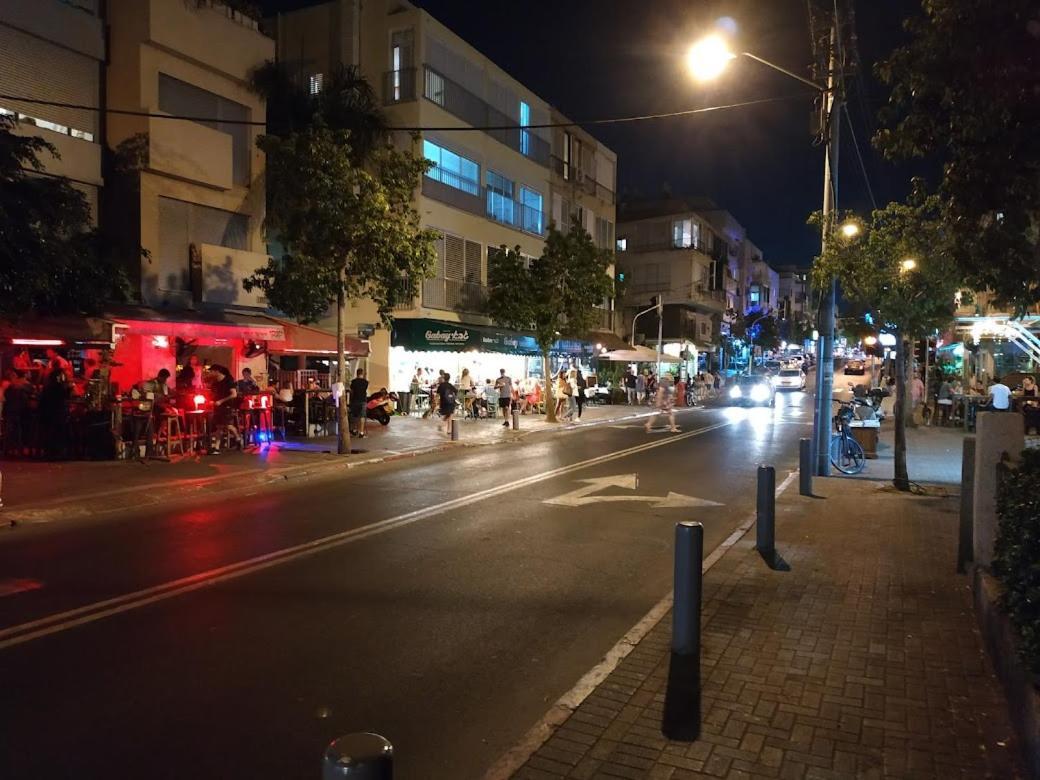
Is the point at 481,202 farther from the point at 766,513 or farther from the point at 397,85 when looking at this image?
the point at 766,513

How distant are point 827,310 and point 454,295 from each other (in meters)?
17.8

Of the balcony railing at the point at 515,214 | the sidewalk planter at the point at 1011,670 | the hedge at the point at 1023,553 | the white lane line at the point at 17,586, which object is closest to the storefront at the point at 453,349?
the balcony railing at the point at 515,214

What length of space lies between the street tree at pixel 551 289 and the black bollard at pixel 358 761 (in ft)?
77.0

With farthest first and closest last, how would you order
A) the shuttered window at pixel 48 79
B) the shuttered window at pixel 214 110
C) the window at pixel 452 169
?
the window at pixel 452 169 → the shuttered window at pixel 214 110 → the shuttered window at pixel 48 79

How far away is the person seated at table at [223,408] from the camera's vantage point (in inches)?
645

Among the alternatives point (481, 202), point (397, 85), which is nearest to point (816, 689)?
point (397, 85)

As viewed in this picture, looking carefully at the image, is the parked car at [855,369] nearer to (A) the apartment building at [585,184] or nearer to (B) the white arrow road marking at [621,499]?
(A) the apartment building at [585,184]

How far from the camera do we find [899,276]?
11.4m

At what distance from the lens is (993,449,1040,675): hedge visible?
379cm

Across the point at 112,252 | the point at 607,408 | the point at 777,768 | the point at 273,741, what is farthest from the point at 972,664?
the point at 607,408

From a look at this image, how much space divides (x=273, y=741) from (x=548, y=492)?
26.5 ft

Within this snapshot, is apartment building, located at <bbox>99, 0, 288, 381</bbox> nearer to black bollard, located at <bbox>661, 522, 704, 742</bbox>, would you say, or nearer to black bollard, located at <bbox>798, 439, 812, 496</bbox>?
black bollard, located at <bbox>798, 439, 812, 496</bbox>

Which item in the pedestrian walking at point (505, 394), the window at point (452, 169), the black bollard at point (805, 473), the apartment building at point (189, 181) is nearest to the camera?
the black bollard at point (805, 473)

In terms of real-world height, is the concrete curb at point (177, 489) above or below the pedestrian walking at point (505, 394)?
below
